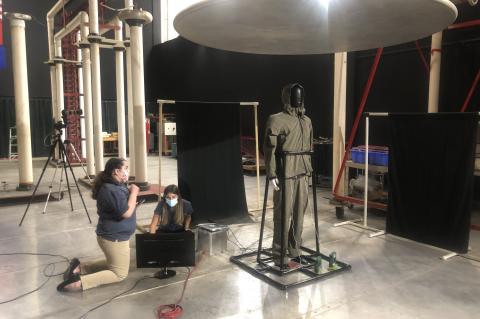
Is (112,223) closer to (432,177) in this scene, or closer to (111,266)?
(111,266)

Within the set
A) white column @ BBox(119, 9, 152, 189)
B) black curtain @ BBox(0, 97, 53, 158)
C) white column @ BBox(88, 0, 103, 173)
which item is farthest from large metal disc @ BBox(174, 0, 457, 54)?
black curtain @ BBox(0, 97, 53, 158)

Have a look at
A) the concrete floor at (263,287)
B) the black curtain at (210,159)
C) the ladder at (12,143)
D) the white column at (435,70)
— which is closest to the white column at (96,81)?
the concrete floor at (263,287)

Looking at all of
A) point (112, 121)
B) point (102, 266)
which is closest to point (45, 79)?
point (112, 121)

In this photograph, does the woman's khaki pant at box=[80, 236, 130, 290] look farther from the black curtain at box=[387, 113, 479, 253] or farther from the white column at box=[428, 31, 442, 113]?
the white column at box=[428, 31, 442, 113]

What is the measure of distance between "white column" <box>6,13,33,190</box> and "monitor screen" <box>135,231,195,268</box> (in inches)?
197

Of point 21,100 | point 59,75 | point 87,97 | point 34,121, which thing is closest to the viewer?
point 21,100

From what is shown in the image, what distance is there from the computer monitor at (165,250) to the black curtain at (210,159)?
179 centimetres

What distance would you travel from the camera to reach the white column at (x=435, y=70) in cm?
612

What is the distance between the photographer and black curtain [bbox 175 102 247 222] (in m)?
5.58

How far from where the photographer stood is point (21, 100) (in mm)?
7789

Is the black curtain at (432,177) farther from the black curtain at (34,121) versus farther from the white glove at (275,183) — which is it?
the black curtain at (34,121)

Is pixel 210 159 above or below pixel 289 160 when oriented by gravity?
below

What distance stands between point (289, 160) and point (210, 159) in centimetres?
203

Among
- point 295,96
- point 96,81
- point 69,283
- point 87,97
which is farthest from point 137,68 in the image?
point 69,283
